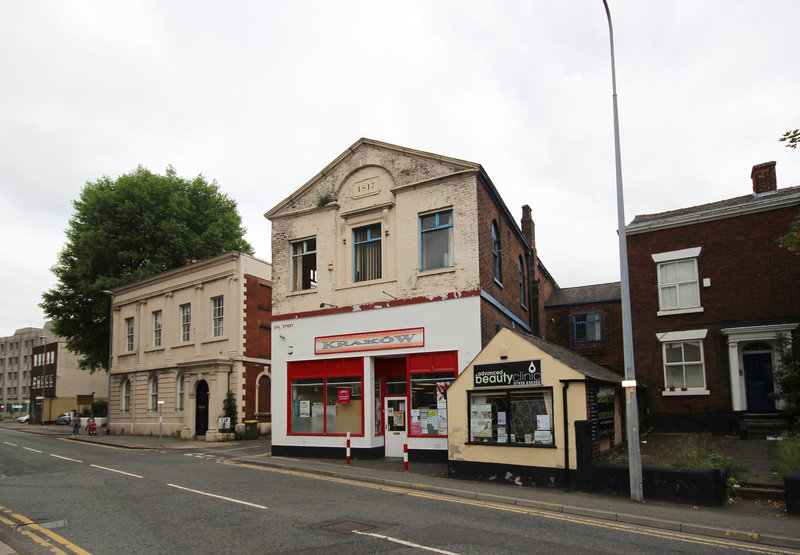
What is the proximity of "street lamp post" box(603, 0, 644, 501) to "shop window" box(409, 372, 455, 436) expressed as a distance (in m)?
5.90

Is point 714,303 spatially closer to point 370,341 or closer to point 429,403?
point 429,403

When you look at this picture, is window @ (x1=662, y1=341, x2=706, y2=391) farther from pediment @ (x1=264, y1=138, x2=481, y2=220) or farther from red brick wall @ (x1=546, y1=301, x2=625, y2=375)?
pediment @ (x1=264, y1=138, x2=481, y2=220)

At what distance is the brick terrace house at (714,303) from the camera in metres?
19.1

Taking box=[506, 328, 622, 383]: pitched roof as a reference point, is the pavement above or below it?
below

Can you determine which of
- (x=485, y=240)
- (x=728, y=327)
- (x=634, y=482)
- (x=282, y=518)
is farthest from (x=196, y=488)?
(x=728, y=327)

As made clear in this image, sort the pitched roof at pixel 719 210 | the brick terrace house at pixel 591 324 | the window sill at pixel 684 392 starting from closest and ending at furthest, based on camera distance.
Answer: the pitched roof at pixel 719 210
the window sill at pixel 684 392
the brick terrace house at pixel 591 324

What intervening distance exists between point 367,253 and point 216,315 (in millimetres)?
13349

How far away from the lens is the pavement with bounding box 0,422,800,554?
8.95m

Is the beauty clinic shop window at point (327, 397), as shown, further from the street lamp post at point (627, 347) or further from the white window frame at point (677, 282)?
the white window frame at point (677, 282)

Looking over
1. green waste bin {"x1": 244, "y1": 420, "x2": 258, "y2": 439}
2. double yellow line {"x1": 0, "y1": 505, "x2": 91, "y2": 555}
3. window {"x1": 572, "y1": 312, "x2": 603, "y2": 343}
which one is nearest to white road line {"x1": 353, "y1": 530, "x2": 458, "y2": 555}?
double yellow line {"x1": 0, "y1": 505, "x2": 91, "y2": 555}

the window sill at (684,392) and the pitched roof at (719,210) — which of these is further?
the window sill at (684,392)

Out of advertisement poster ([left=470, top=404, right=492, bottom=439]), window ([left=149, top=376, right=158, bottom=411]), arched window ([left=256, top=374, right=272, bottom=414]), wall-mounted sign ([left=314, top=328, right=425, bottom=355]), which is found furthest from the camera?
window ([left=149, top=376, right=158, bottom=411])

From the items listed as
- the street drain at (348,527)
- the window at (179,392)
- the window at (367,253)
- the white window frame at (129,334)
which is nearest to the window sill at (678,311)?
the window at (367,253)

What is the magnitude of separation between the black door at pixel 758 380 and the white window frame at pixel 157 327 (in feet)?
96.0
